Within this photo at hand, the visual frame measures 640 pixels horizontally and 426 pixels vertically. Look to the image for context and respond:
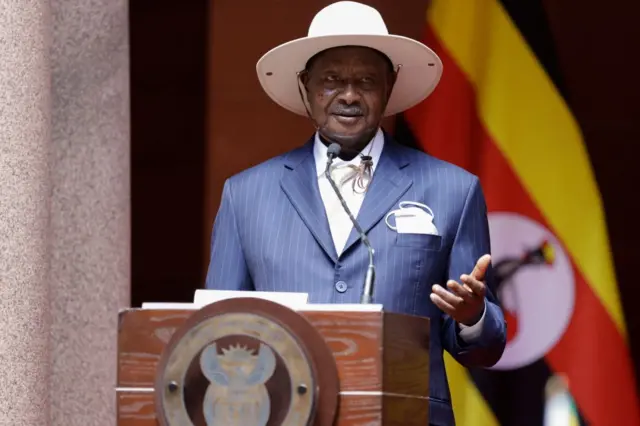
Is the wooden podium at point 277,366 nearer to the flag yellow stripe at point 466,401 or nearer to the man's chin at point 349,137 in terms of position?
the man's chin at point 349,137

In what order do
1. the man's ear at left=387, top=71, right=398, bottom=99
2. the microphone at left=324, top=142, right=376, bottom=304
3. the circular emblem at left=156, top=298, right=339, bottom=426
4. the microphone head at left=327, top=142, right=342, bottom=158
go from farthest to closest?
the man's ear at left=387, top=71, right=398, bottom=99 < the microphone head at left=327, top=142, right=342, bottom=158 < the microphone at left=324, top=142, right=376, bottom=304 < the circular emblem at left=156, top=298, right=339, bottom=426

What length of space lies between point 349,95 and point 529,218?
1.79m

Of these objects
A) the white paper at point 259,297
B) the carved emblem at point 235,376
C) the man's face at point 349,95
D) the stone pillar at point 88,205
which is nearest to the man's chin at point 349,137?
the man's face at point 349,95

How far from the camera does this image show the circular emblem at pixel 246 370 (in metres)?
2.98

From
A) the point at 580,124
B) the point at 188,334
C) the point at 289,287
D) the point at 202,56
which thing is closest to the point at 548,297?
the point at 580,124

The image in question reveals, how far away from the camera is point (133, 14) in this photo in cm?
564

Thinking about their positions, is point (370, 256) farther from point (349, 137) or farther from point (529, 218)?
point (529, 218)

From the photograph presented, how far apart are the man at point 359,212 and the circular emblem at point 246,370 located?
639 millimetres

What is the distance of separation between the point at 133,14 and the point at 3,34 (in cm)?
134

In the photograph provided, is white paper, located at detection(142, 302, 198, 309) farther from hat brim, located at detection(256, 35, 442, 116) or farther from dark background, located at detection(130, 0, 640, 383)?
dark background, located at detection(130, 0, 640, 383)

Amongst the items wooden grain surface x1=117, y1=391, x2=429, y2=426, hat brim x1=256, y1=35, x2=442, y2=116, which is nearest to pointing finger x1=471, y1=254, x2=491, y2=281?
wooden grain surface x1=117, y1=391, x2=429, y2=426

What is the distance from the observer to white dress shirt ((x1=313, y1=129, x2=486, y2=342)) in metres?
3.76

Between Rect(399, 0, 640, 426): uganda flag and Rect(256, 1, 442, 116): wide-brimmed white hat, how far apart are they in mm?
1234

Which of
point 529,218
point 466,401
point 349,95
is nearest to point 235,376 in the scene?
point 349,95
